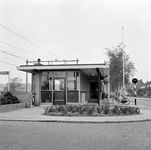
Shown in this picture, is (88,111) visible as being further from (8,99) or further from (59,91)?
(59,91)

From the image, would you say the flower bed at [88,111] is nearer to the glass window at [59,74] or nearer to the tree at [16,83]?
the glass window at [59,74]

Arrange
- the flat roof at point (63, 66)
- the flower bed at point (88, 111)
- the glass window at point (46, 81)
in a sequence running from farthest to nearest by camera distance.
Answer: the glass window at point (46, 81) < the flat roof at point (63, 66) < the flower bed at point (88, 111)

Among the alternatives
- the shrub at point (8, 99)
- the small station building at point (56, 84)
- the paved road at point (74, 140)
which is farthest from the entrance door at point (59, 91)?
the paved road at point (74, 140)

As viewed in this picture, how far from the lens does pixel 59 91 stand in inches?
738

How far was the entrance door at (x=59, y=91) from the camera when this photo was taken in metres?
18.7

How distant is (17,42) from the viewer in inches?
786

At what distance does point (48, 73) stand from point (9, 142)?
43.6 ft

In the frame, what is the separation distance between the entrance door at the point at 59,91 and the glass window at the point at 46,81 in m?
0.44

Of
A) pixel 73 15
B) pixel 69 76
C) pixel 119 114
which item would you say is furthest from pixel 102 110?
pixel 69 76

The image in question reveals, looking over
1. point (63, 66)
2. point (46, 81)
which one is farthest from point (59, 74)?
point (46, 81)

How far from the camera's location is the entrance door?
18688 millimetres

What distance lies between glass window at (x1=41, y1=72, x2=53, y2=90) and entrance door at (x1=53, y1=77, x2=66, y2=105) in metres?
0.44

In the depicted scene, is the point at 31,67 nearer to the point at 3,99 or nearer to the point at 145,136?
the point at 3,99

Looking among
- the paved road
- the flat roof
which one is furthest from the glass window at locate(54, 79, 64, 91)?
the paved road
